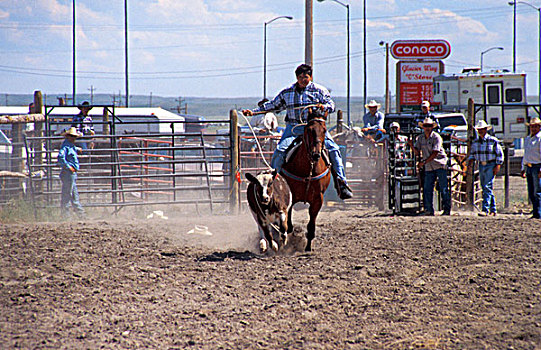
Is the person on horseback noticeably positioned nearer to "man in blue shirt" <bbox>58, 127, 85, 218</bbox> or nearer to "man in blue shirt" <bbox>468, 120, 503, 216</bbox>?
"man in blue shirt" <bbox>58, 127, 85, 218</bbox>

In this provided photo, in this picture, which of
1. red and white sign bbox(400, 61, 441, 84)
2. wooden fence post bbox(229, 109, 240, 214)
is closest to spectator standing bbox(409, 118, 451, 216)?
wooden fence post bbox(229, 109, 240, 214)

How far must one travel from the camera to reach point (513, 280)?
620 centimetres

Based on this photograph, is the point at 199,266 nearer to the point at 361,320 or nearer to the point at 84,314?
the point at 84,314

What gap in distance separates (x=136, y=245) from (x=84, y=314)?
3521 millimetres

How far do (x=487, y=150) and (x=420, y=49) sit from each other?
22881 mm

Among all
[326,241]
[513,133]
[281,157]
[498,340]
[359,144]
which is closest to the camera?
[498,340]

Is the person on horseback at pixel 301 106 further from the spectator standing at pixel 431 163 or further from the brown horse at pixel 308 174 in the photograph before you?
the spectator standing at pixel 431 163

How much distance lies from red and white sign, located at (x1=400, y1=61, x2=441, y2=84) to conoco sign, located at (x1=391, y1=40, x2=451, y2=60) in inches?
45.8

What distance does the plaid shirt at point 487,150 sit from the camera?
13.4 m

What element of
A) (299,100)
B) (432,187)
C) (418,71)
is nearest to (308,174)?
(299,100)

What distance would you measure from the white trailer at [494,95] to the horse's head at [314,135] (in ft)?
65.4

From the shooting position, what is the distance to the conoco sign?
34.9 m

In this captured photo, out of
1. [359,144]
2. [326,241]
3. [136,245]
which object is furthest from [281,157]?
[359,144]

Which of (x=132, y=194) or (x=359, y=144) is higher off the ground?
(x=359, y=144)
